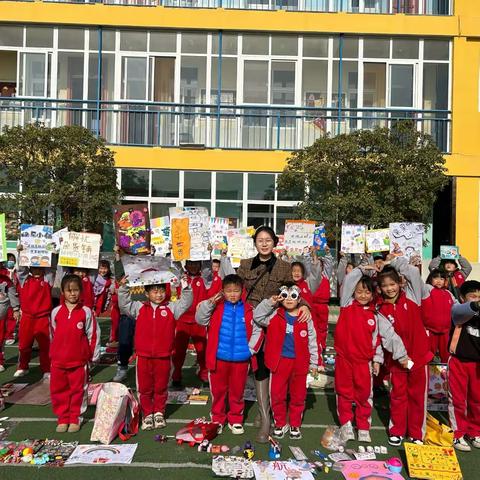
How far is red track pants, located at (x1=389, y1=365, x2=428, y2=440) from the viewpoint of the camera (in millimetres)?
4977

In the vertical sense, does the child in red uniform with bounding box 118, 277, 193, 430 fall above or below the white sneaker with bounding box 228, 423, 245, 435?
above

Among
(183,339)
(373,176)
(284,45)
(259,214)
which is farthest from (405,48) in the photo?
(183,339)

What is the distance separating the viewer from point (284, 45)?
16875mm

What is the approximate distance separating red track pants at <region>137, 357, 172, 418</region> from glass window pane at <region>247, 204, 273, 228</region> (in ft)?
36.4

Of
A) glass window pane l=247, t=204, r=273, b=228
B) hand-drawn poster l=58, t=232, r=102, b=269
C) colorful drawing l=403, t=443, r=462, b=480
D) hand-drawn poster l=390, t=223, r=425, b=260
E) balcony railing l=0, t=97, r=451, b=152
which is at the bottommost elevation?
colorful drawing l=403, t=443, r=462, b=480

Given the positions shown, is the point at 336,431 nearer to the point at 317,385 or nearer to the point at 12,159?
the point at 317,385

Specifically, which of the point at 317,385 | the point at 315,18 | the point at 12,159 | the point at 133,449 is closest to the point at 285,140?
the point at 315,18

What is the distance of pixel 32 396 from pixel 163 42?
13660mm

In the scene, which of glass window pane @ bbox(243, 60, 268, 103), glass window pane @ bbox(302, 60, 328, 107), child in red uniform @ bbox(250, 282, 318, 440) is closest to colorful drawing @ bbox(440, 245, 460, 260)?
child in red uniform @ bbox(250, 282, 318, 440)

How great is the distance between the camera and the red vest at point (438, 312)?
745cm

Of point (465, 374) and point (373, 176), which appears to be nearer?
point (465, 374)

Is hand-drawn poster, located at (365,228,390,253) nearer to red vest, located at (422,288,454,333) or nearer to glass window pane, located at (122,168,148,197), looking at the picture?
red vest, located at (422,288,454,333)

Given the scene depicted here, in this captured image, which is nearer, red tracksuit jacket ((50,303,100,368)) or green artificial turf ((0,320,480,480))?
green artificial turf ((0,320,480,480))

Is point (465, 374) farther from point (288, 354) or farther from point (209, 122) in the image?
point (209, 122)
